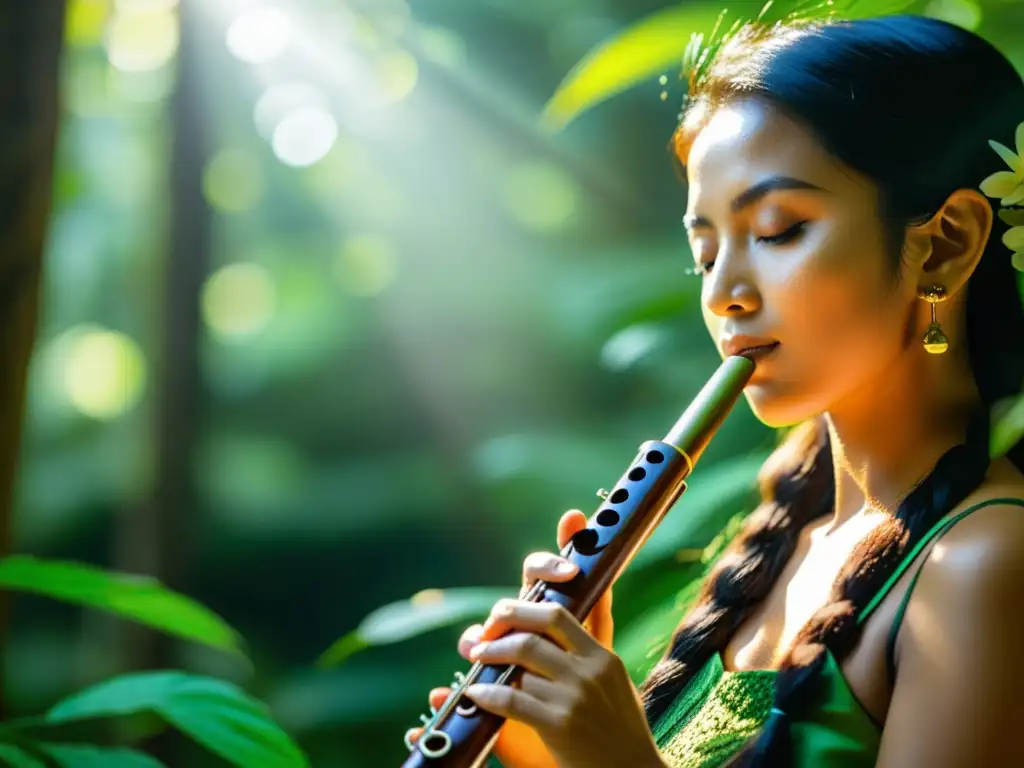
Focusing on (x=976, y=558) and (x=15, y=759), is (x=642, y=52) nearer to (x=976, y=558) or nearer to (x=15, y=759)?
(x=976, y=558)

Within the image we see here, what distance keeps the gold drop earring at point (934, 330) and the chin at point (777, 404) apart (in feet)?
0.21

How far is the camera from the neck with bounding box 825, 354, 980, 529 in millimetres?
575

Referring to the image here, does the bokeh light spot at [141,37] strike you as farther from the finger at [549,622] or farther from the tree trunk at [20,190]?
the finger at [549,622]

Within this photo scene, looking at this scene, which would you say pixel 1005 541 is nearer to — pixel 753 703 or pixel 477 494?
pixel 753 703

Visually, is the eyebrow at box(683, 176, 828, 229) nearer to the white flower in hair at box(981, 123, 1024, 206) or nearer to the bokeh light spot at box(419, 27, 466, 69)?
the white flower in hair at box(981, 123, 1024, 206)

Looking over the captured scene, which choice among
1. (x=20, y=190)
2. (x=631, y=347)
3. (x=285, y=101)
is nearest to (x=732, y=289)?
(x=631, y=347)

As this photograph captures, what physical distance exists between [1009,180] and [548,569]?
31cm

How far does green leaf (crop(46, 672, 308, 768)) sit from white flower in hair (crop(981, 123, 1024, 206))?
1.83 ft

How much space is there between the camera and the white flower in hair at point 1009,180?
1.87ft

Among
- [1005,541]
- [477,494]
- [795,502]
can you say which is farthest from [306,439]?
[1005,541]

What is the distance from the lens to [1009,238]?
22.6 inches

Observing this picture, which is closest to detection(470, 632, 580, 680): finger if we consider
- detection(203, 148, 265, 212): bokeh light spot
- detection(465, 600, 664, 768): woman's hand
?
detection(465, 600, 664, 768): woman's hand

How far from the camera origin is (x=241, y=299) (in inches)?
121

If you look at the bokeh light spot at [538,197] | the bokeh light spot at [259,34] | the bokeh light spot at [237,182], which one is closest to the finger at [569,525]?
the bokeh light spot at [538,197]
